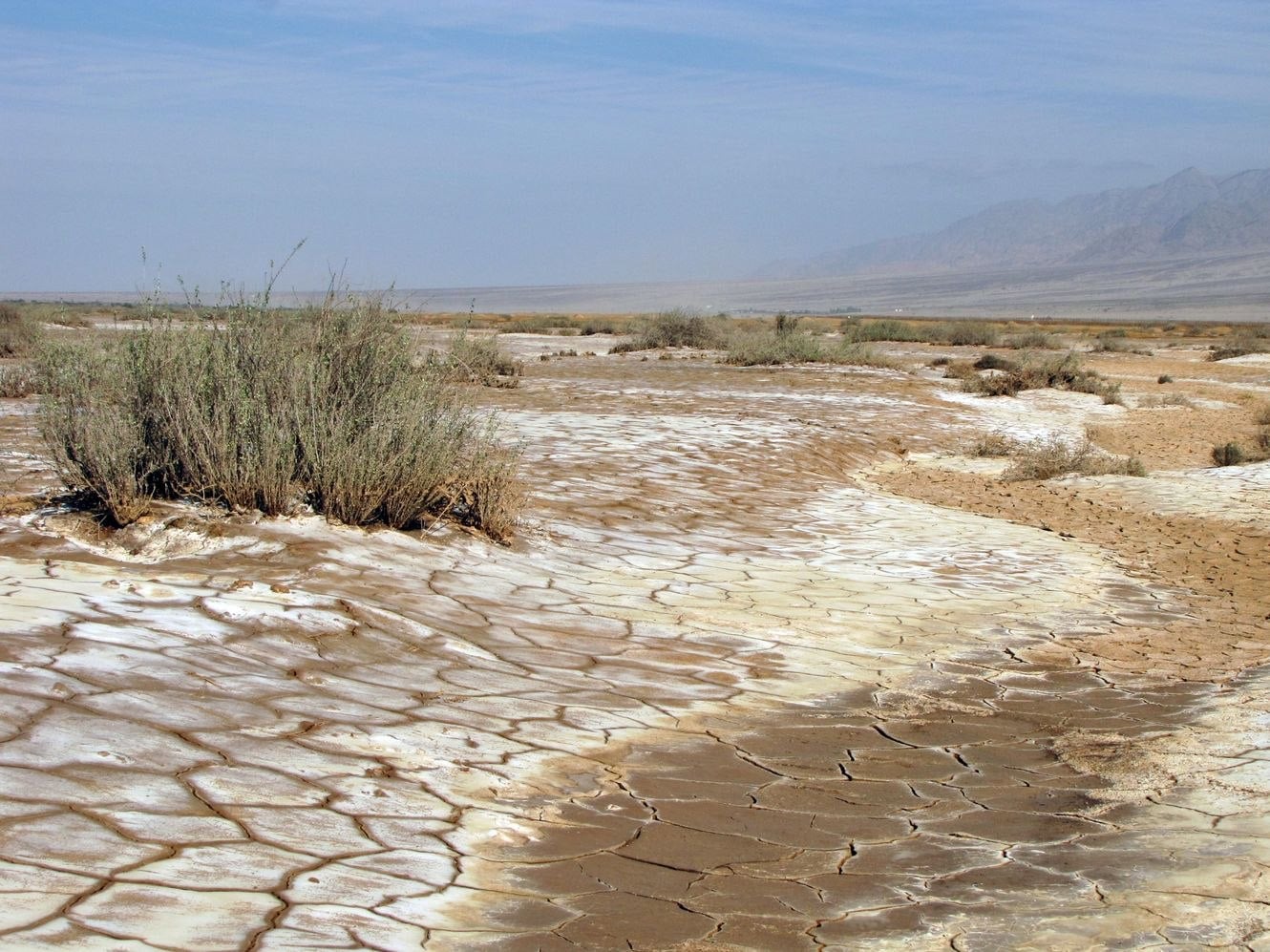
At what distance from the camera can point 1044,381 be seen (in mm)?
22297

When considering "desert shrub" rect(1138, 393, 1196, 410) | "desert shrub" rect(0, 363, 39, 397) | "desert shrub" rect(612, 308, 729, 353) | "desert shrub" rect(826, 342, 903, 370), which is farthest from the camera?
"desert shrub" rect(612, 308, 729, 353)

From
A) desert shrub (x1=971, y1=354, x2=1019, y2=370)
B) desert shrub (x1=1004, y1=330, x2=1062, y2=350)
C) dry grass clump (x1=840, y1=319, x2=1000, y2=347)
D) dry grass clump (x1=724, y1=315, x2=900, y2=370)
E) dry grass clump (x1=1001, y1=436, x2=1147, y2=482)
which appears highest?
dry grass clump (x1=840, y1=319, x2=1000, y2=347)

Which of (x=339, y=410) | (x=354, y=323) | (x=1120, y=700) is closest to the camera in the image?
(x=1120, y=700)

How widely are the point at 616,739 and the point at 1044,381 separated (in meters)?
19.2

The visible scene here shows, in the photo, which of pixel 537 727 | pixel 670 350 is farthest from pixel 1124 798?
pixel 670 350

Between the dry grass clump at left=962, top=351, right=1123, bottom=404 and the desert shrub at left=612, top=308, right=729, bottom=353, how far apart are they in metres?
7.91

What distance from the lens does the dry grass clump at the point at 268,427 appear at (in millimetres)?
6262

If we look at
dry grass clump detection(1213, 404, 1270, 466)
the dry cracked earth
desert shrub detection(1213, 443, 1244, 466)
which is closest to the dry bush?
dry grass clump detection(1213, 404, 1270, 466)

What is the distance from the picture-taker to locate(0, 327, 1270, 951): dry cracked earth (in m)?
3.16

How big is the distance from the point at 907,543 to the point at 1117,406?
524 inches

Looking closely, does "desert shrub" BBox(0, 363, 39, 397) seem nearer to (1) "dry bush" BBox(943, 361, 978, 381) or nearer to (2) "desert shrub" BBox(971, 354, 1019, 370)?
(1) "dry bush" BBox(943, 361, 978, 381)

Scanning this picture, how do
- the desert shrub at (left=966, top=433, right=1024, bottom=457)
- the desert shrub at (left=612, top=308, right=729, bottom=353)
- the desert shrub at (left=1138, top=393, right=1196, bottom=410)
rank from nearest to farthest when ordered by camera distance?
the desert shrub at (left=966, top=433, right=1024, bottom=457) → the desert shrub at (left=1138, top=393, right=1196, bottom=410) → the desert shrub at (left=612, top=308, right=729, bottom=353)

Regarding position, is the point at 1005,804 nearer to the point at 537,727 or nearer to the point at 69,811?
the point at 537,727

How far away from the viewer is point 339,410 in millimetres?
6992
